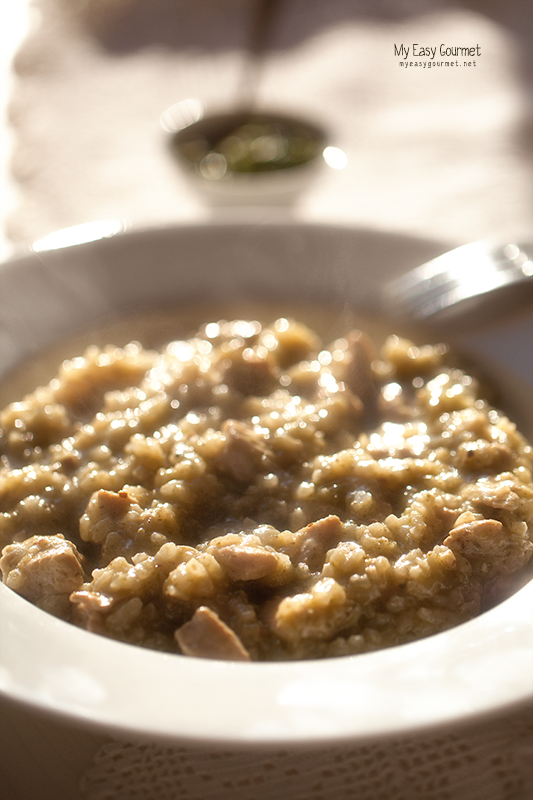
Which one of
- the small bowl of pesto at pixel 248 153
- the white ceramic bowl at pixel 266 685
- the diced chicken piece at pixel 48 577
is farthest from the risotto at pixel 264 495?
the small bowl of pesto at pixel 248 153

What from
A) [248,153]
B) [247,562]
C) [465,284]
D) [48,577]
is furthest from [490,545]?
[248,153]

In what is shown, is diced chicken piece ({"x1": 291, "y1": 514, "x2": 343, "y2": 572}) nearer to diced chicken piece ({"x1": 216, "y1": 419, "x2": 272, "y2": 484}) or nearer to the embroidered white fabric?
diced chicken piece ({"x1": 216, "y1": 419, "x2": 272, "y2": 484})

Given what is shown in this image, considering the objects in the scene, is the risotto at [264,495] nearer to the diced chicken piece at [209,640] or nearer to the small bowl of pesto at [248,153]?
the diced chicken piece at [209,640]

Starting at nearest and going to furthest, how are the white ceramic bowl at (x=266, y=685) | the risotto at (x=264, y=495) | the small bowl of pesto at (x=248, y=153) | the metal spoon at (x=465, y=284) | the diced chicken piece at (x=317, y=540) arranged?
the white ceramic bowl at (x=266, y=685) → the risotto at (x=264, y=495) → the diced chicken piece at (x=317, y=540) → the metal spoon at (x=465, y=284) → the small bowl of pesto at (x=248, y=153)

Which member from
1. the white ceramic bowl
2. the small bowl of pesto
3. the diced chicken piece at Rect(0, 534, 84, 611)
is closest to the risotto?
the diced chicken piece at Rect(0, 534, 84, 611)

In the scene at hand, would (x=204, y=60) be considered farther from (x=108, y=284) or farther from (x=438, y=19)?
(x=108, y=284)

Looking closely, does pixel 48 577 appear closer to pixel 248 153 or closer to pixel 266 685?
pixel 266 685

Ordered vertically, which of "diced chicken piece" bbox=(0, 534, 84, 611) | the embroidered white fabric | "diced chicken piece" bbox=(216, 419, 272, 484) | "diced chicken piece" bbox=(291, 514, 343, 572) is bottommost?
the embroidered white fabric
